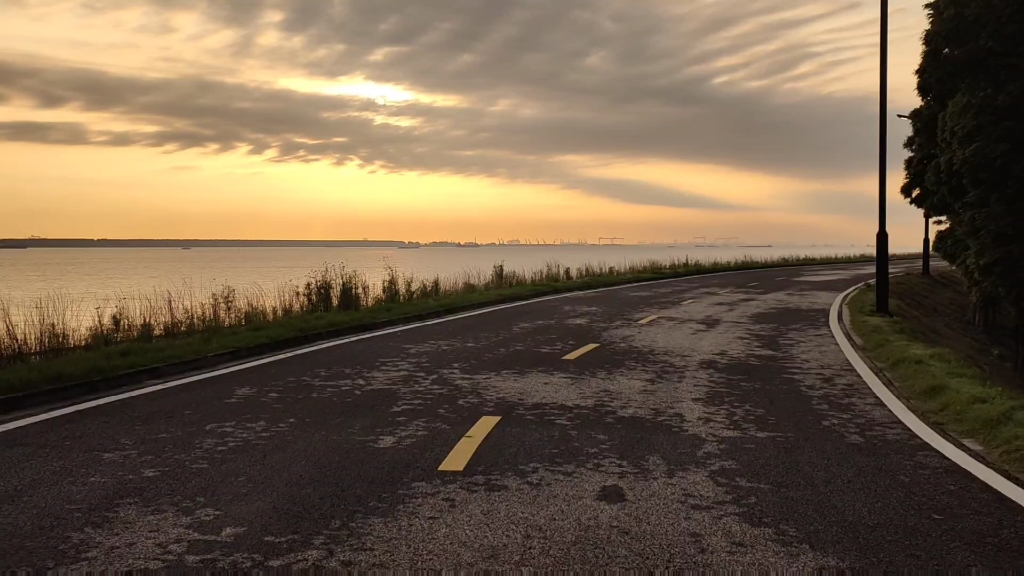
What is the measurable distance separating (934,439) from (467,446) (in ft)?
13.5

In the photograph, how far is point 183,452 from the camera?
6062mm

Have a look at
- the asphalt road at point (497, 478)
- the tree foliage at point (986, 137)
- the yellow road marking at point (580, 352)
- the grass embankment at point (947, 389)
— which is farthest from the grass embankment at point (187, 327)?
the tree foliage at point (986, 137)

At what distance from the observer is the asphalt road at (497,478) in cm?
408

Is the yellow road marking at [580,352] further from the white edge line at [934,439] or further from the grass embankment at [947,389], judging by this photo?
the grass embankment at [947,389]

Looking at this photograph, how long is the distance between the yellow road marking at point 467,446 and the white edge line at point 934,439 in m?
3.77

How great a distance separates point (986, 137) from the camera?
65.4 ft

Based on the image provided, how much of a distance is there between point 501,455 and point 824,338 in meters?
9.89

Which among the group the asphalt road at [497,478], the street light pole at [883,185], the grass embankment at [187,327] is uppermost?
the street light pole at [883,185]

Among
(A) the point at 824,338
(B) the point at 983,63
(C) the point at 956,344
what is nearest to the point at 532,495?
(A) the point at 824,338

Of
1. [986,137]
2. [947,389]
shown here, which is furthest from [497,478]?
[986,137]

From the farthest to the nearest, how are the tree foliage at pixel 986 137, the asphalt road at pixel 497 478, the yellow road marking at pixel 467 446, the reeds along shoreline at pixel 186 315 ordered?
the tree foliage at pixel 986 137, the reeds along shoreline at pixel 186 315, the yellow road marking at pixel 467 446, the asphalt road at pixel 497 478

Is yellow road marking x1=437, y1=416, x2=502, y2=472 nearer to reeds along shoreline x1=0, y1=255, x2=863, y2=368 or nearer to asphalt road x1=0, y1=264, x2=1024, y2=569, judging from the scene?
asphalt road x1=0, y1=264, x2=1024, y2=569

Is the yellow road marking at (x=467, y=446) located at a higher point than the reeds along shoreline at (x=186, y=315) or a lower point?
lower

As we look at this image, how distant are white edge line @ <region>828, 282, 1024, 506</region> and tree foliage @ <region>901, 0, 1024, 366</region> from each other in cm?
1145
